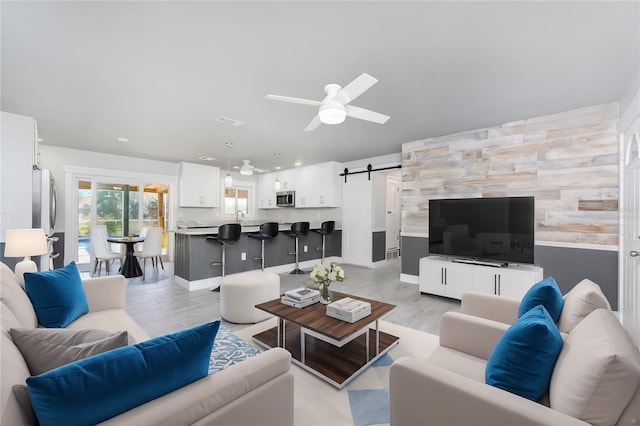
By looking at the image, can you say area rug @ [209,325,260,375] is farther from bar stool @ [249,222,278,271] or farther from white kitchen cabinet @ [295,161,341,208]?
white kitchen cabinet @ [295,161,341,208]

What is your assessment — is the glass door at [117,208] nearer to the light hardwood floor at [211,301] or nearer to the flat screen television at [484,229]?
the light hardwood floor at [211,301]

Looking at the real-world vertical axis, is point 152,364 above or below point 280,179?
below

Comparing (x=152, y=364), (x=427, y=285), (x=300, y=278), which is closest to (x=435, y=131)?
(x=427, y=285)

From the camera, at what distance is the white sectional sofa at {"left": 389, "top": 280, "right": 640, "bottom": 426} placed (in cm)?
85

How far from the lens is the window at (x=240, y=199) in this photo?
8066mm

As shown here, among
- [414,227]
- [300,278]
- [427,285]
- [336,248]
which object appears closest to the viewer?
[427,285]

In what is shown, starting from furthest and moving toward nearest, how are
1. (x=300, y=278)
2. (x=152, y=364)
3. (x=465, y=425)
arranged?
(x=300, y=278) < (x=465, y=425) < (x=152, y=364)

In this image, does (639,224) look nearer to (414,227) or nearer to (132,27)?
(414,227)

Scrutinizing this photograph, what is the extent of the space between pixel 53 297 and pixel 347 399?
208cm

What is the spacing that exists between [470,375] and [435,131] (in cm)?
363

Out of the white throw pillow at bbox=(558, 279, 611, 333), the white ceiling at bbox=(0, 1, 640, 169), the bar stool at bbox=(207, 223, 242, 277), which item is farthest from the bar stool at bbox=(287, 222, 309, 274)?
the white throw pillow at bbox=(558, 279, 611, 333)

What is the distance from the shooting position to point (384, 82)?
105 inches

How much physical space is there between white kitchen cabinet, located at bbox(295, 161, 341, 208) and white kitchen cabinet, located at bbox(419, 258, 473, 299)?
10.2 feet

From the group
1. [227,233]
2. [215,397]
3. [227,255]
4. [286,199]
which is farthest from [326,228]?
[215,397]
